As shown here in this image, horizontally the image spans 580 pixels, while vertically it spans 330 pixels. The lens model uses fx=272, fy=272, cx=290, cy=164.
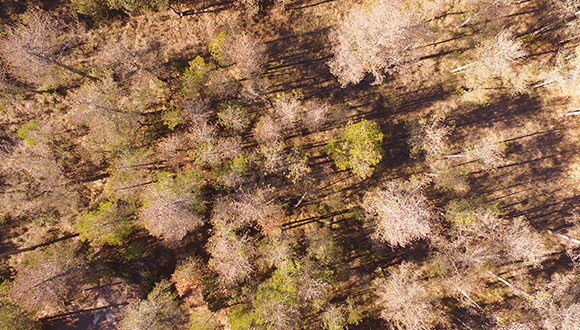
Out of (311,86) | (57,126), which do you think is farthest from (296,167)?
(57,126)

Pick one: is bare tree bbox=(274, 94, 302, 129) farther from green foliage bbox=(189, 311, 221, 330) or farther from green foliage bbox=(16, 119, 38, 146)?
green foliage bbox=(16, 119, 38, 146)

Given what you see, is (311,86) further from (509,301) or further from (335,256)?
(509,301)

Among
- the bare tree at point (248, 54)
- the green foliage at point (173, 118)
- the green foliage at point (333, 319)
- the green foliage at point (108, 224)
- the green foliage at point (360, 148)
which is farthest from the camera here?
the bare tree at point (248, 54)

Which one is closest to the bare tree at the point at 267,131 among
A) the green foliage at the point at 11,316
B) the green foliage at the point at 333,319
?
the green foliage at the point at 333,319

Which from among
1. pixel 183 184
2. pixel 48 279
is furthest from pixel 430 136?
pixel 48 279

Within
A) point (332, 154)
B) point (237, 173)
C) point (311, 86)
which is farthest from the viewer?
point (311, 86)

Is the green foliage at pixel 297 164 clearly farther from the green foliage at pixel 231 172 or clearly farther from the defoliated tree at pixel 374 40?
the defoliated tree at pixel 374 40

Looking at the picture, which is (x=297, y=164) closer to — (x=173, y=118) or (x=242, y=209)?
(x=242, y=209)
